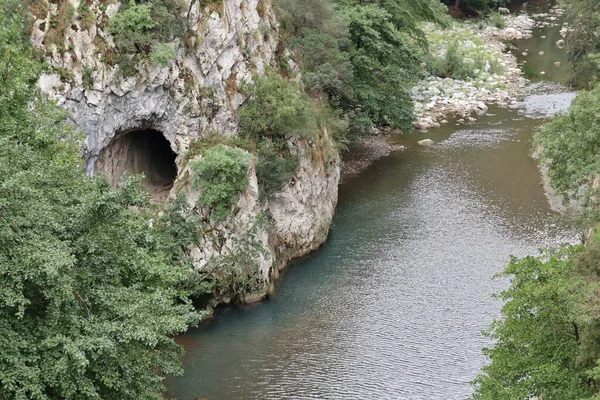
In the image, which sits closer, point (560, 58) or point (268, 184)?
point (268, 184)

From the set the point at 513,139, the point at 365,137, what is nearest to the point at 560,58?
the point at 513,139

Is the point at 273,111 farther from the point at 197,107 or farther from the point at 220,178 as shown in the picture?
the point at 220,178

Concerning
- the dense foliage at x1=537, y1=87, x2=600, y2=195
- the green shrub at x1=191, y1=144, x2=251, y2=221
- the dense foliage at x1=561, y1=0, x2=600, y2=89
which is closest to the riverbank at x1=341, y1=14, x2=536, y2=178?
the dense foliage at x1=561, y1=0, x2=600, y2=89

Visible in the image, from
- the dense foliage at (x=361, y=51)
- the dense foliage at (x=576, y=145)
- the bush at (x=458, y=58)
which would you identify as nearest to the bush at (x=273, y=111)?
the dense foliage at (x=361, y=51)

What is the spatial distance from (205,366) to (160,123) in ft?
→ 35.0

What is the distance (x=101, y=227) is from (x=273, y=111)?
16.4 meters

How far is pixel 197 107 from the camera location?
32656 millimetres

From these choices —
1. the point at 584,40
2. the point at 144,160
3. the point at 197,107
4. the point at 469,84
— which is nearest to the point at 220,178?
the point at 197,107

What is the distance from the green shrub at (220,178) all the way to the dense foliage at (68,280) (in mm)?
9558

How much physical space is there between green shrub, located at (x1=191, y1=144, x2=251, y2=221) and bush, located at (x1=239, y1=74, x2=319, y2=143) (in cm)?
278

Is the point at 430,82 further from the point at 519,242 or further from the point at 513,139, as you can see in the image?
the point at 519,242

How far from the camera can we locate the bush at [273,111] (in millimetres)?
33094

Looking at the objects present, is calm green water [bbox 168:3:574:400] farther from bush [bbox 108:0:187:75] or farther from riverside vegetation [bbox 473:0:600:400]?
bush [bbox 108:0:187:75]

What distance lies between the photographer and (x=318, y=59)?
4059 cm
